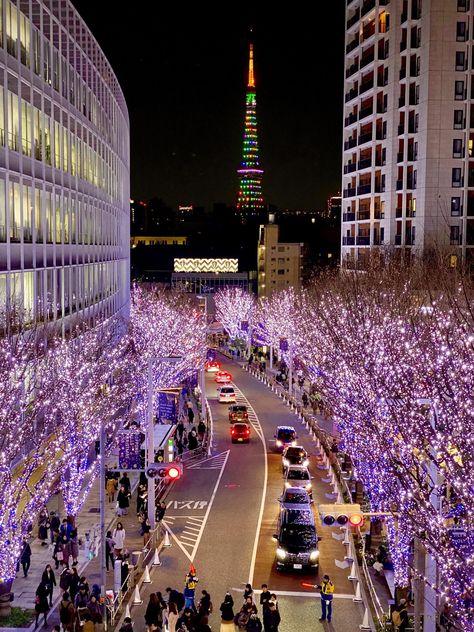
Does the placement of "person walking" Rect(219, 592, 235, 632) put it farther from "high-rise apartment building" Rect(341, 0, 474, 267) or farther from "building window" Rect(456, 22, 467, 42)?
"building window" Rect(456, 22, 467, 42)

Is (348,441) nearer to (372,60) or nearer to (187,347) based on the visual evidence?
(187,347)

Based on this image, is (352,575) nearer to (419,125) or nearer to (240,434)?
(240,434)

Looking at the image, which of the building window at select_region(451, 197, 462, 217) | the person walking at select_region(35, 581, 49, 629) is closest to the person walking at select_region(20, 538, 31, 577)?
the person walking at select_region(35, 581, 49, 629)

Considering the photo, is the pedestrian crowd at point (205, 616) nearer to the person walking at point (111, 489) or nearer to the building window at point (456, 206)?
the person walking at point (111, 489)

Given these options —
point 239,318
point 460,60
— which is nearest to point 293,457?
point 460,60

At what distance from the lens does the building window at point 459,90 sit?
4822 cm

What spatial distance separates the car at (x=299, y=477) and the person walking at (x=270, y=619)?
10912 mm

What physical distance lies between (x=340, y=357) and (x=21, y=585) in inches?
564

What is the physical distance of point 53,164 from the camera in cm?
2861

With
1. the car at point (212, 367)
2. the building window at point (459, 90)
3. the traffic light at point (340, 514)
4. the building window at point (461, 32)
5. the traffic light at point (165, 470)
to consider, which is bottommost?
the car at point (212, 367)

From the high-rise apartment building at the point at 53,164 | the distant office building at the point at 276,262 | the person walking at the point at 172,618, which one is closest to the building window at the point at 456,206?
the high-rise apartment building at the point at 53,164

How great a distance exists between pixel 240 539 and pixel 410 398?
8185 millimetres

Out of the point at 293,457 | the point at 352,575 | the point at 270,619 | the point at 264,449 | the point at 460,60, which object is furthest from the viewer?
the point at 460,60

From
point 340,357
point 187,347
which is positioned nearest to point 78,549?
point 340,357
